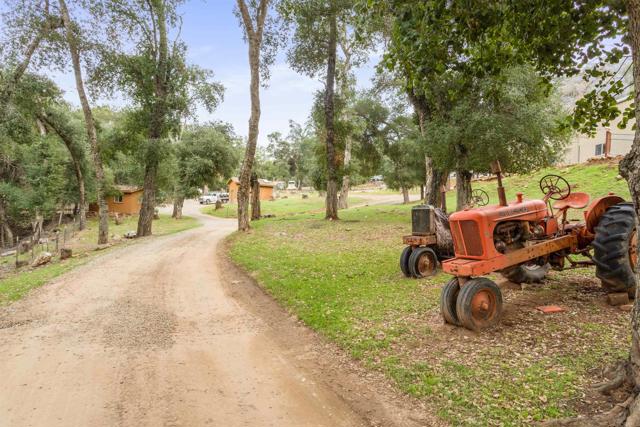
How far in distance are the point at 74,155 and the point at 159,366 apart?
31.4m

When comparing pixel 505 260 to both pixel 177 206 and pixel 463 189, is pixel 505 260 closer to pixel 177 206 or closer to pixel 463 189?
pixel 463 189

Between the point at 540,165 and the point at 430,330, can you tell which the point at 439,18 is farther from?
the point at 540,165

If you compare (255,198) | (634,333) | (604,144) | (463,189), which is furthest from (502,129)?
(604,144)

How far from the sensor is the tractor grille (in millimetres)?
5766

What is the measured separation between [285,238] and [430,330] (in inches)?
416

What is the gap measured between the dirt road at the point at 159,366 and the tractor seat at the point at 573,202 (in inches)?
201

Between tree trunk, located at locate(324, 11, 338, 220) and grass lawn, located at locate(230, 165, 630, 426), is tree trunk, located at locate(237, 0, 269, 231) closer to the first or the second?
tree trunk, located at locate(324, 11, 338, 220)

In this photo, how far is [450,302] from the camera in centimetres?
573

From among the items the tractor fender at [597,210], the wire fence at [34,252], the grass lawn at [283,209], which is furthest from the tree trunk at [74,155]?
the tractor fender at [597,210]

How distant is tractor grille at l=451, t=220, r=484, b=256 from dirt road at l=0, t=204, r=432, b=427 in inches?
107

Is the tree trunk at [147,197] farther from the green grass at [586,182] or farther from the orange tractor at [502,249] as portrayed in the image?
the green grass at [586,182]

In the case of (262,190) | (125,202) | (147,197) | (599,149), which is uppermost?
(599,149)

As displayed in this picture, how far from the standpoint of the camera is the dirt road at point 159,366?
4090 millimetres

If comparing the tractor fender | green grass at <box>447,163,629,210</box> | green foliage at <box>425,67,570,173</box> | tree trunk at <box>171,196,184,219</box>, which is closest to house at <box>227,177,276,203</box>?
tree trunk at <box>171,196,184,219</box>
